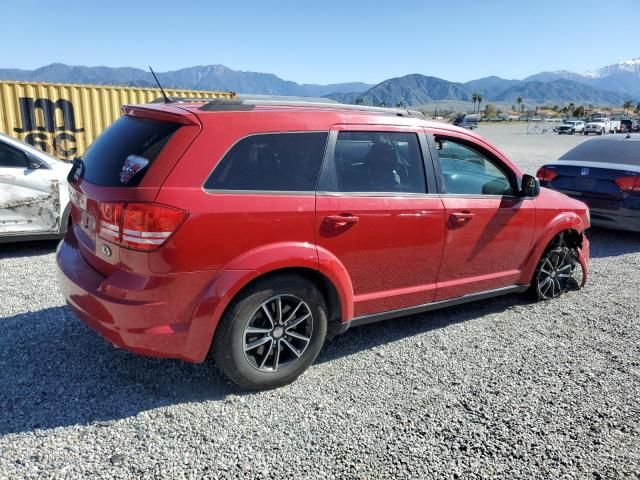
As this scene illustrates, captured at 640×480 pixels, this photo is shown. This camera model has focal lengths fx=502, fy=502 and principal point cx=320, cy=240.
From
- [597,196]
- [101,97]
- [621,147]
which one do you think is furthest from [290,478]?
[101,97]

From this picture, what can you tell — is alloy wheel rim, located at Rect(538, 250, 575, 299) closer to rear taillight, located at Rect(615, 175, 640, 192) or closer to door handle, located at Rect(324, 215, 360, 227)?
door handle, located at Rect(324, 215, 360, 227)

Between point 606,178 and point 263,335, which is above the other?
point 606,178

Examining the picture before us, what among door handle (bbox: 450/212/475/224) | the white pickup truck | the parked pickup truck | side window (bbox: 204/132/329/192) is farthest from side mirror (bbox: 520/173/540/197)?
the parked pickup truck

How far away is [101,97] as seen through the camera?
472 inches

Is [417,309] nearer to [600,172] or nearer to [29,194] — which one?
[29,194]

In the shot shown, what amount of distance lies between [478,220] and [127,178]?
2698 mm

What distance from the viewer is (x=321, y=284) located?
3.40 m

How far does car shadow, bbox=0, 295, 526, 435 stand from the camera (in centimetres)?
300

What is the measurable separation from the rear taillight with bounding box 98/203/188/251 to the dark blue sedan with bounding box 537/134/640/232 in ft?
22.1

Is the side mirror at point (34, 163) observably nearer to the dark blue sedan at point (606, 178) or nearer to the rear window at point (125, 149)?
the rear window at point (125, 149)

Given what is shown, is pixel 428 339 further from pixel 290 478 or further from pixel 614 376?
pixel 290 478

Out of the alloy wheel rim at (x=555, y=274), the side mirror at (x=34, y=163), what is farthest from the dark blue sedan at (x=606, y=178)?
the side mirror at (x=34, y=163)

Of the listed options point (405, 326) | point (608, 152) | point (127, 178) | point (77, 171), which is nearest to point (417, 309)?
point (405, 326)

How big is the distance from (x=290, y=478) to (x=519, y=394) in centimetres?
173
